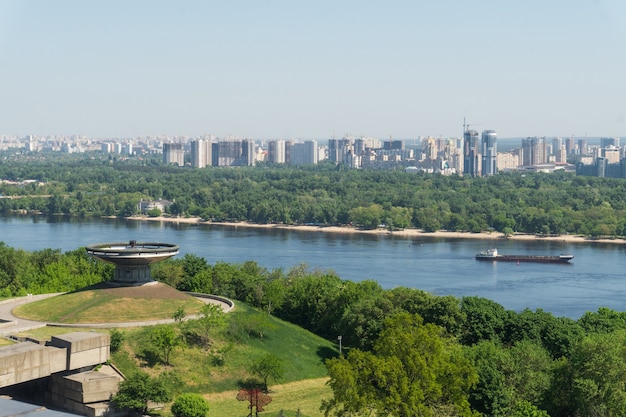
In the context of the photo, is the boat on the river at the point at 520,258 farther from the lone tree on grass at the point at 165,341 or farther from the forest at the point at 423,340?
the lone tree on grass at the point at 165,341

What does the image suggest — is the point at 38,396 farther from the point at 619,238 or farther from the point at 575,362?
the point at 619,238

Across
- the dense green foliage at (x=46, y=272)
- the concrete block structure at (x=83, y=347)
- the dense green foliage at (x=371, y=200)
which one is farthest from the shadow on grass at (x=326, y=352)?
the dense green foliage at (x=371, y=200)

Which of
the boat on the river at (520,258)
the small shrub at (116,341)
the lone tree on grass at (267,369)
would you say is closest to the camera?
the small shrub at (116,341)

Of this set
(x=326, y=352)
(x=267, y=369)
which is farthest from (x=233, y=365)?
(x=326, y=352)

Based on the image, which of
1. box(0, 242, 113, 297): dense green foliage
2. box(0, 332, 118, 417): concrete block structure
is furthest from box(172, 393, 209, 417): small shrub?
box(0, 242, 113, 297): dense green foliage

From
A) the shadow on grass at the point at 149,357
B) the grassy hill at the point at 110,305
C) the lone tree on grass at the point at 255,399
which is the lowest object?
the lone tree on grass at the point at 255,399

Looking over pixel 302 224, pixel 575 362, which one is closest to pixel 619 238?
pixel 302 224
